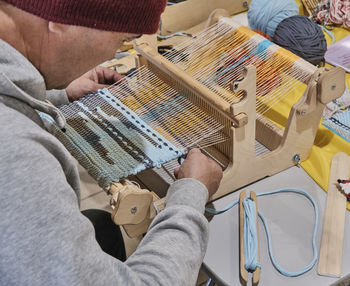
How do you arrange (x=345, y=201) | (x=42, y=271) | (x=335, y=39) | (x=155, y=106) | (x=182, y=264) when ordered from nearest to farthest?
(x=42, y=271) < (x=182, y=264) < (x=345, y=201) < (x=155, y=106) < (x=335, y=39)

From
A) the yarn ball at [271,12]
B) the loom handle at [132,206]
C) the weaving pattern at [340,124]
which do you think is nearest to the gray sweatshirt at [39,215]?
the loom handle at [132,206]

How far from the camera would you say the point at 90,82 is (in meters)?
1.31

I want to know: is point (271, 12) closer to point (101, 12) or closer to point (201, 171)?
point (201, 171)

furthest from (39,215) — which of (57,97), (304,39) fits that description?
(304,39)

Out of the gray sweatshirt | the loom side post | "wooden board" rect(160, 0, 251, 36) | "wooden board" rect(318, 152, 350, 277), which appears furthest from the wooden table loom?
"wooden board" rect(160, 0, 251, 36)

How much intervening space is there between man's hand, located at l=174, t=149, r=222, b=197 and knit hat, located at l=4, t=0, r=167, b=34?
1.19ft

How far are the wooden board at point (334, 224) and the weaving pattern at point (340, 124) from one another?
119 millimetres

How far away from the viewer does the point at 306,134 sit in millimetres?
1228

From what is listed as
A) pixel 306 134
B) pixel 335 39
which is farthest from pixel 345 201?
pixel 335 39

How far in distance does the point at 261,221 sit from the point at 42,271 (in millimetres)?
682

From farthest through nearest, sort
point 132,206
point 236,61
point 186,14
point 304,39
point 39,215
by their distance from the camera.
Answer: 1. point 186,14
2. point 304,39
3. point 236,61
4. point 132,206
5. point 39,215

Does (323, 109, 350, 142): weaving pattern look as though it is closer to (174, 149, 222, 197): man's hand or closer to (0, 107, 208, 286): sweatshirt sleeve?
(174, 149, 222, 197): man's hand

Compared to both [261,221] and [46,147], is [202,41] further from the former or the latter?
[46,147]

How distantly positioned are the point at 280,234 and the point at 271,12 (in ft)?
3.35
